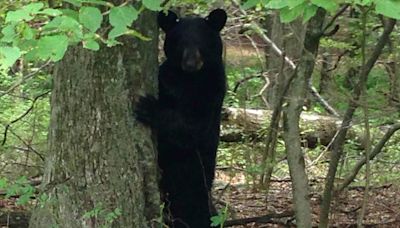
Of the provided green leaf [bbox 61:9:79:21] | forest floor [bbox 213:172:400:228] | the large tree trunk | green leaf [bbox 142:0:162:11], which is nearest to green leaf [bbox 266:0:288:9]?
green leaf [bbox 142:0:162:11]

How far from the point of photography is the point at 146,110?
495 cm

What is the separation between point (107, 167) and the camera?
190 inches

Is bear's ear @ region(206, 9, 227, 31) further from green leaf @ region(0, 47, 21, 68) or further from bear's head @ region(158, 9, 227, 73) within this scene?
green leaf @ region(0, 47, 21, 68)

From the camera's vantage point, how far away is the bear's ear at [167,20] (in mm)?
5414

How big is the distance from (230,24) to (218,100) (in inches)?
110

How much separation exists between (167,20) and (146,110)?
0.90 meters

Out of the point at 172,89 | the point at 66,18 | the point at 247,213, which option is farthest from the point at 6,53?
the point at 247,213

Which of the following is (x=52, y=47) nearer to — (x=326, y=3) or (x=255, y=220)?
(x=326, y=3)

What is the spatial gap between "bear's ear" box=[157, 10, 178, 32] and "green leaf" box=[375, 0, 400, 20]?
280 centimetres

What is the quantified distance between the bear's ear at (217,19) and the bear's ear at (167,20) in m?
0.27

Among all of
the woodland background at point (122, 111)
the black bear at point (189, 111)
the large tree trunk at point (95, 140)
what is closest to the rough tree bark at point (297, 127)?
the woodland background at point (122, 111)

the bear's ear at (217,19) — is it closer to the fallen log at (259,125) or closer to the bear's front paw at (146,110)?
the bear's front paw at (146,110)

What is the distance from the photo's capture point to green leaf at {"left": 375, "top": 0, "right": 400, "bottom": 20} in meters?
2.72

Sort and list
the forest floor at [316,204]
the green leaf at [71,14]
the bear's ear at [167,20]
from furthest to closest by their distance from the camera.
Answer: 1. the forest floor at [316,204]
2. the bear's ear at [167,20]
3. the green leaf at [71,14]
